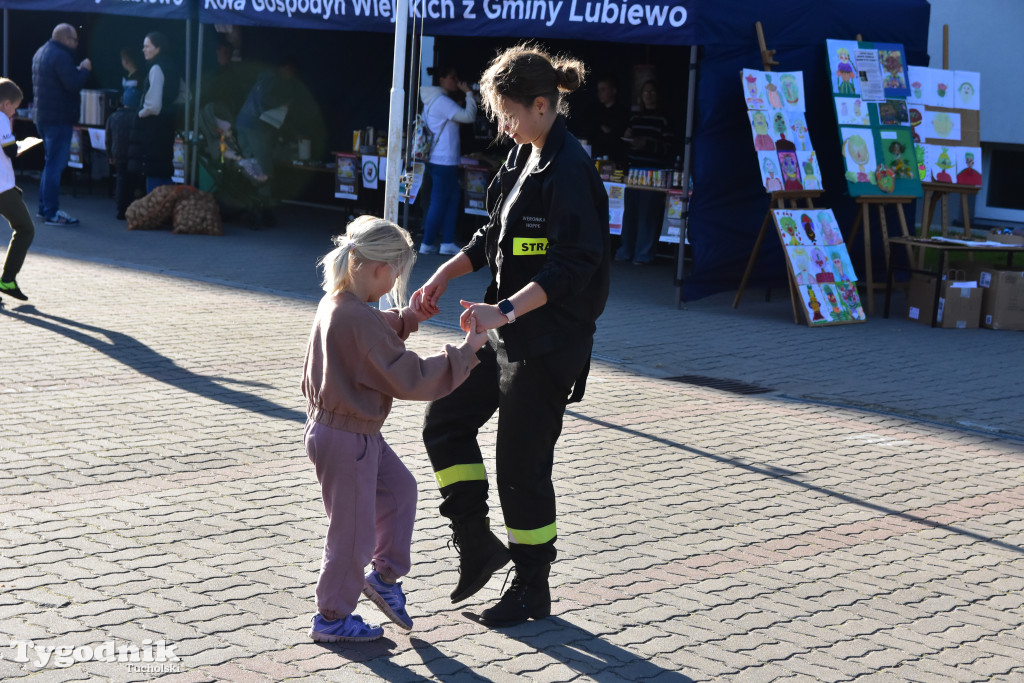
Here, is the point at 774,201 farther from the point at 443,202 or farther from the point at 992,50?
the point at 992,50

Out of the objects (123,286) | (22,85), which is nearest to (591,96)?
(123,286)

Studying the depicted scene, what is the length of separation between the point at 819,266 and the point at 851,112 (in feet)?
5.22

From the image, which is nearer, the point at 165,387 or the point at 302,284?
the point at 165,387

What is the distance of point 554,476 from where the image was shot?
19.9 feet

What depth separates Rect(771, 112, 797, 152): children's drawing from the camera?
10945mm

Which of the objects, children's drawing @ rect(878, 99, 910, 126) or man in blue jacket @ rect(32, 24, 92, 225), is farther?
man in blue jacket @ rect(32, 24, 92, 225)

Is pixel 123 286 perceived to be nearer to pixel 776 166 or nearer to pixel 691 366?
pixel 691 366

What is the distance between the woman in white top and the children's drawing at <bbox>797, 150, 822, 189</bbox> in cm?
411

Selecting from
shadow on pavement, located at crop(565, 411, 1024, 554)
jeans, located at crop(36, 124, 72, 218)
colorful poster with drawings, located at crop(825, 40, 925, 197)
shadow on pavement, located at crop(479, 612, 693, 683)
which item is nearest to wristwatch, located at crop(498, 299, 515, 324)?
shadow on pavement, located at crop(479, 612, 693, 683)

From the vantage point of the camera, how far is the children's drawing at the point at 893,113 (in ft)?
38.4

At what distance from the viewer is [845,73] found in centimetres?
1152

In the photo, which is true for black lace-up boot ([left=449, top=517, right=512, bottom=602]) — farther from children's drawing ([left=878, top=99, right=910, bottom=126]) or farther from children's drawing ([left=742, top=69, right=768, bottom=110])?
children's drawing ([left=878, top=99, right=910, bottom=126])

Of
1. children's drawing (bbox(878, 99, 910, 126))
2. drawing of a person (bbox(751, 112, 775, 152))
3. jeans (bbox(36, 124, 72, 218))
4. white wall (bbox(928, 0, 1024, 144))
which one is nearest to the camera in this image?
drawing of a person (bbox(751, 112, 775, 152))

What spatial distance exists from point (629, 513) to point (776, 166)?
6.17 m
